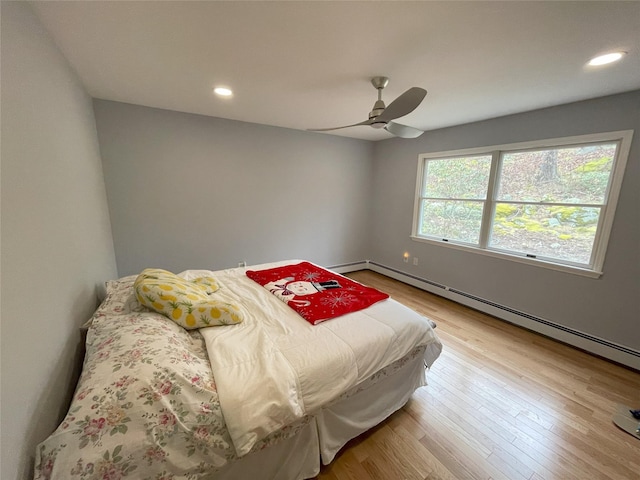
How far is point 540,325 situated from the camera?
2625mm

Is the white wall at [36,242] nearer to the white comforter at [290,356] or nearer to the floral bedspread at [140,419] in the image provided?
the floral bedspread at [140,419]

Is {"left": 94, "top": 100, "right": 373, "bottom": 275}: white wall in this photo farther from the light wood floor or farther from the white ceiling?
the light wood floor

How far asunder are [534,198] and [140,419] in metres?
3.65

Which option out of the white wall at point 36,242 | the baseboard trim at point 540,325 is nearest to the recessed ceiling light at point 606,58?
the baseboard trim at point 540,325

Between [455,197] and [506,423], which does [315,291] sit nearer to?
[506,423]

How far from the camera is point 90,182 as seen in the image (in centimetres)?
197

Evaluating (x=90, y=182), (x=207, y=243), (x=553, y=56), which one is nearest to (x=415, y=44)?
(x=553, y=56)

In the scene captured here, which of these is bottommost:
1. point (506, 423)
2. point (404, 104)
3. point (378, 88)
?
point (506, 423)

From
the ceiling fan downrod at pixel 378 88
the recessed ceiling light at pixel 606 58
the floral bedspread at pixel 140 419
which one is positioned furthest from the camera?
the ceiling fan downrod at pixel 378 88

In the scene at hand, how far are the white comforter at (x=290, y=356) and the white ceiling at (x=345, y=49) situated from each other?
168 cm

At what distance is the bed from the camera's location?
0.79 meters

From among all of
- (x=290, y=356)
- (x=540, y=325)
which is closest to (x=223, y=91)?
(x=290, y=356)

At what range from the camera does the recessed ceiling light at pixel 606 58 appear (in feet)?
4.94

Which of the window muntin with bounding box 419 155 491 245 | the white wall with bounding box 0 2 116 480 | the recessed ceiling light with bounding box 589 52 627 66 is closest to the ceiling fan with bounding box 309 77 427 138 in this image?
the recessed ceiling light with bounding box 589 52 627 66
